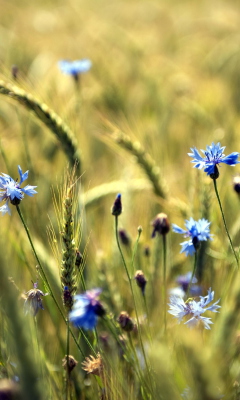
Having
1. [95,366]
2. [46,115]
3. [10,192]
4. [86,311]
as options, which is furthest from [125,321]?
[46,115]

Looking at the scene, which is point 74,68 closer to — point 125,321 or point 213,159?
point 213,159

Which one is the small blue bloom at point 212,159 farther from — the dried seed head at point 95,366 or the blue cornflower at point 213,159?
the dried seed head at point 95,366

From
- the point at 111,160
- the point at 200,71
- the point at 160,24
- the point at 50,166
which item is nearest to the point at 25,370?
the point at 50,166

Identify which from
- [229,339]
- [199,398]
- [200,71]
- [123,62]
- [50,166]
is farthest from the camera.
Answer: [200,71]

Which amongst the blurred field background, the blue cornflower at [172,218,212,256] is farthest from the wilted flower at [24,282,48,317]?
the blue cornflower at [172,218,212,256]

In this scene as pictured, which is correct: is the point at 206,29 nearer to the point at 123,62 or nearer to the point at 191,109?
the point at 123,62
